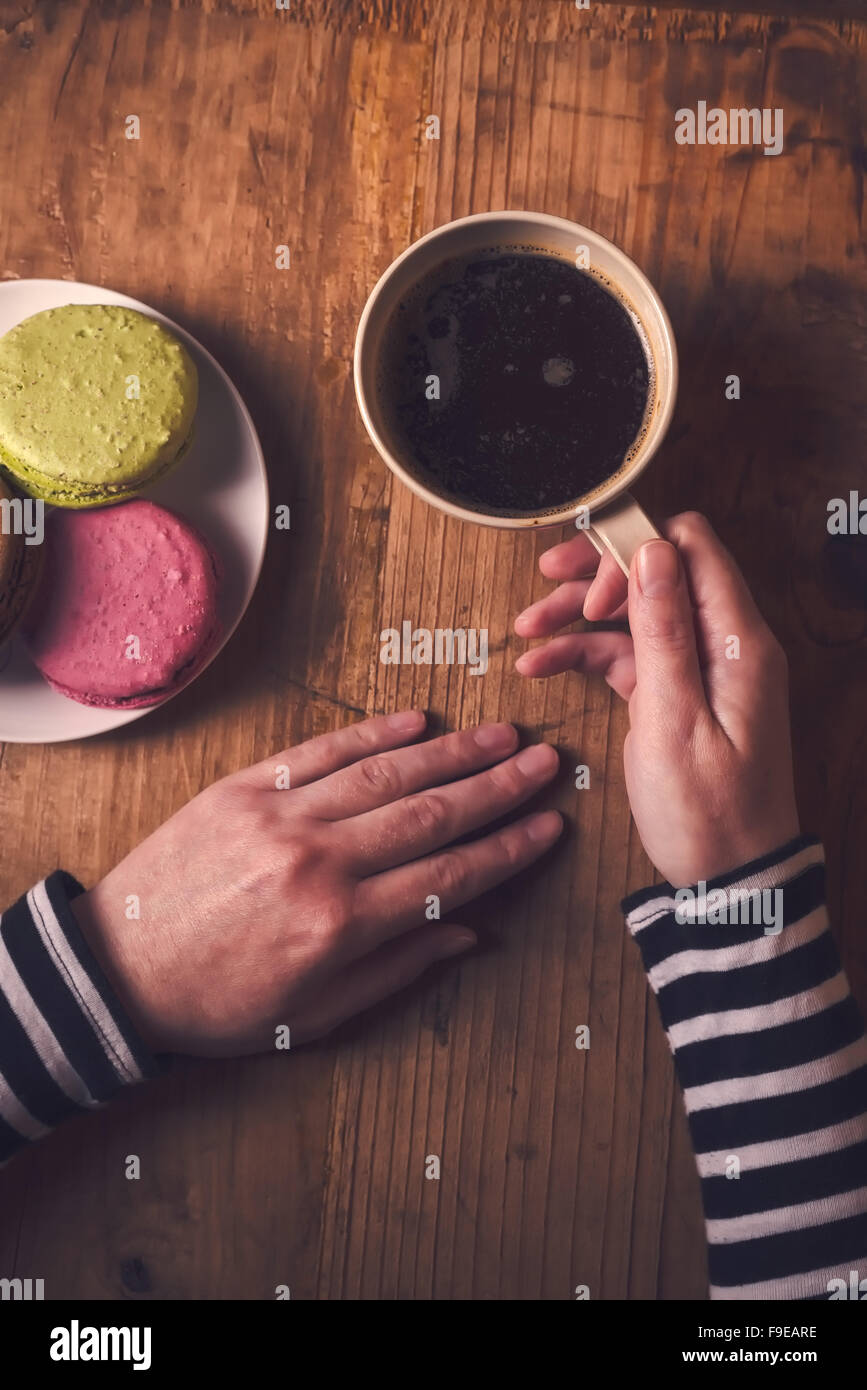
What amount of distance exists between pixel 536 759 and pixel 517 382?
0.30 m

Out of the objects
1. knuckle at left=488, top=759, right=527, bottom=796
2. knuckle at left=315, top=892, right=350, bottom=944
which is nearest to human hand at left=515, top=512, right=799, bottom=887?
knuckle at left=488, top=759, right=527, bottom=796

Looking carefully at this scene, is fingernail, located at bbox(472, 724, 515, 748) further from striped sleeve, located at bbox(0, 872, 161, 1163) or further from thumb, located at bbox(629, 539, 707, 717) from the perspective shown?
striped sleeve, located at bbox(0, 872, 161, 1163)

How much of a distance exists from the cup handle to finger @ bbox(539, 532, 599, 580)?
13 cm

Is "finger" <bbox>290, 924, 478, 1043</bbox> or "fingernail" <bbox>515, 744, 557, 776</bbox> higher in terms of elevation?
"fingernail" <bbox>515, 744, 557, 776</bbox>

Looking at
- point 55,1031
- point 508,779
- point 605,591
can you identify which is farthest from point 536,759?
point 55,1031

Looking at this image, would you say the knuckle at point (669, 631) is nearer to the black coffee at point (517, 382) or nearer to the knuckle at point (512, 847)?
the black coffee at point (517, 382)

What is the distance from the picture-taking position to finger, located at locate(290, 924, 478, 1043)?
814 mm

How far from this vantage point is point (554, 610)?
832mm

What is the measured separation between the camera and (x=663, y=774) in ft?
2.44

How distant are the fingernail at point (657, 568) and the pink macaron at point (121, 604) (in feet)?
1.07

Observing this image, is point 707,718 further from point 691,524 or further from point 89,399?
point 89,399
